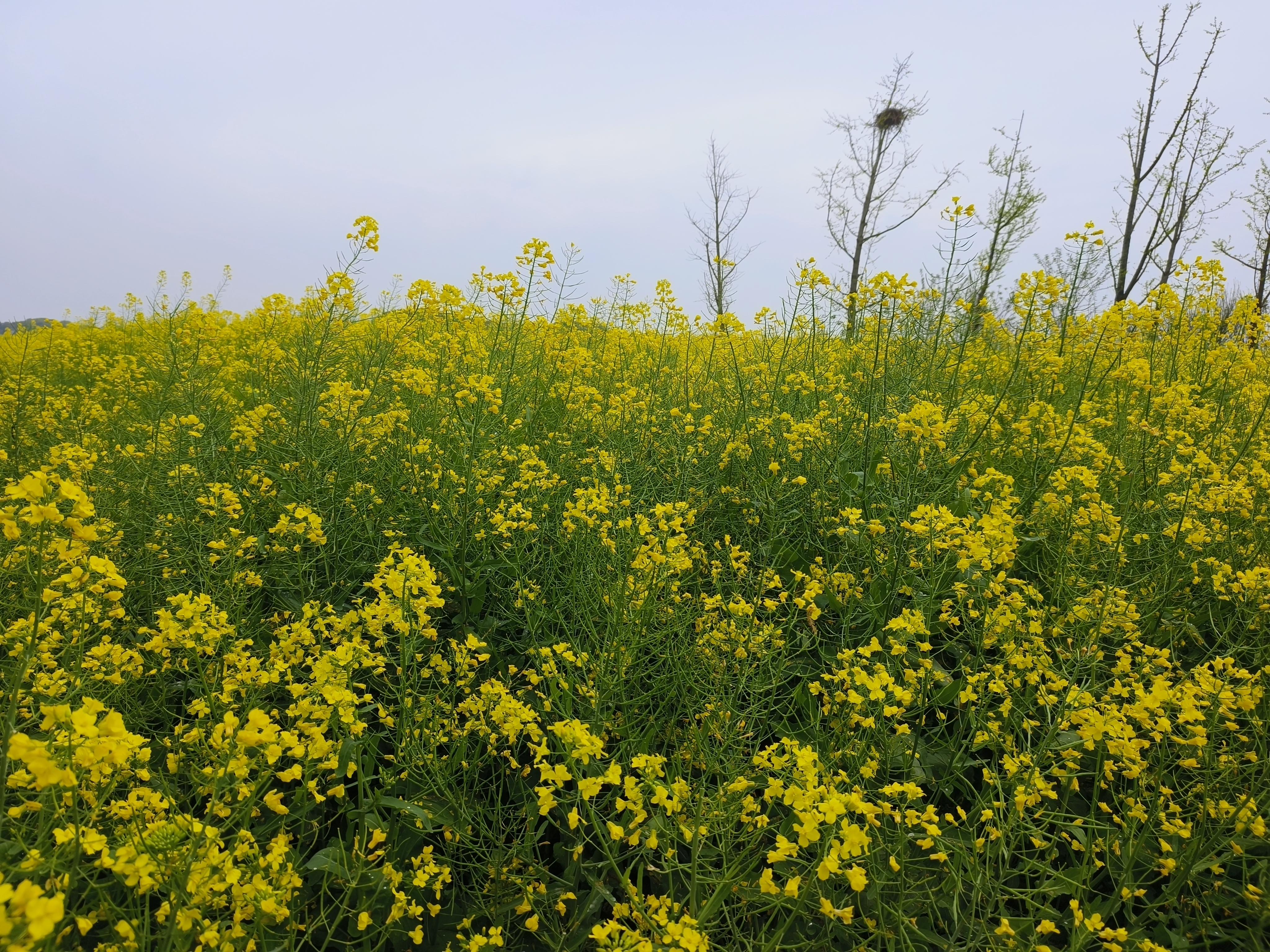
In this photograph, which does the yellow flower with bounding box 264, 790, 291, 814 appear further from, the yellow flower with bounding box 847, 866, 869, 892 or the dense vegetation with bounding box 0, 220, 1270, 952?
the yellow flower with bounding box 847, 866, 869, 892

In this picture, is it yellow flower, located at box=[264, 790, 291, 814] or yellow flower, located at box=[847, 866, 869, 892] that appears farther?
yellow flower, located at box=[264, 790, 291, 814]

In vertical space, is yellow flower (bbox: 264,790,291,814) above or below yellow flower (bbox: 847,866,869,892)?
above

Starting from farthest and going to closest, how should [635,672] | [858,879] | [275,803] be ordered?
[635,672], [275,803], [858,879]

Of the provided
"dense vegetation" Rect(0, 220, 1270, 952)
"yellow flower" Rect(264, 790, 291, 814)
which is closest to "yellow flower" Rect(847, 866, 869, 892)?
"dense vegetation" Rect(0, 220, 1270, 952)

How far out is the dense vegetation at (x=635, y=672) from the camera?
4.37ft

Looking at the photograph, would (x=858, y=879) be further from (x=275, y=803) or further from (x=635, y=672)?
(x=275, y=803)

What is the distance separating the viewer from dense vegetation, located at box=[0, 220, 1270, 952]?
133cm

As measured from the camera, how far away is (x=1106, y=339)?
425cm

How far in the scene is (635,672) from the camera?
2.09m

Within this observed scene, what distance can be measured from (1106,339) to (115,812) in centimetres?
555

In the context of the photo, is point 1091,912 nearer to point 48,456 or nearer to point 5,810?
point 5,810

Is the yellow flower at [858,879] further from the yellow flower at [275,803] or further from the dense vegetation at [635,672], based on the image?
the yellow flower at [275,803]

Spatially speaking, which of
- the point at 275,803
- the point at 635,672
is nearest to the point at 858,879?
the point at 635,672

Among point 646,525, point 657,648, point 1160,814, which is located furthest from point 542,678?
point 1160,814
